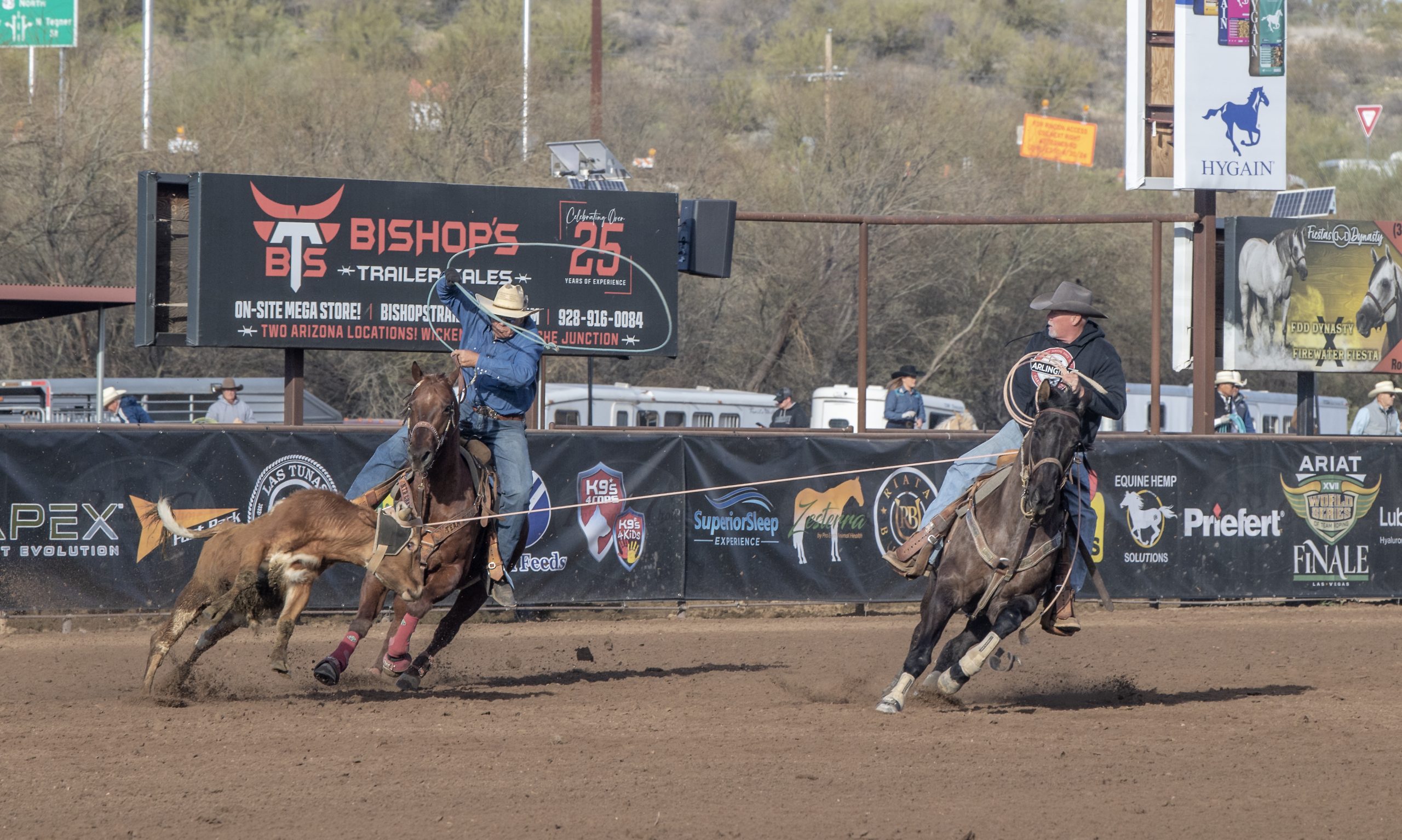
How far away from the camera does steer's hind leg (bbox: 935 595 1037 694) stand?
804 centimetres

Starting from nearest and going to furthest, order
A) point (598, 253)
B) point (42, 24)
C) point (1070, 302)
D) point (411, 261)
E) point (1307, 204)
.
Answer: point (1070, 302) → point (411, 261) → point (598, 253) → point (1307, 204) → point (42, 24)

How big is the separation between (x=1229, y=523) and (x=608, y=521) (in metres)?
6.67

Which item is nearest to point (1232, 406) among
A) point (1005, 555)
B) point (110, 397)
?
point (1005, 555)

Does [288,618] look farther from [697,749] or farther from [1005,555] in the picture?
[1005,555]

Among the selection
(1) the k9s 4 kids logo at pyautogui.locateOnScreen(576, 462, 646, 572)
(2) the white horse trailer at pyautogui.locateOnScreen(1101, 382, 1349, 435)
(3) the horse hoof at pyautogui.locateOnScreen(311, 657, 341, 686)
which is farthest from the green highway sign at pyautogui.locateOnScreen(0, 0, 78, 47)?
(3) the horse hoof at pyautogui.locateOnScreen(311, 657, 341, 686)

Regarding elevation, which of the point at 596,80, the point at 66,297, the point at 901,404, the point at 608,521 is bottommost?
the point at 608,521

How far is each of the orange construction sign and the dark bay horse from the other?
31717 mm

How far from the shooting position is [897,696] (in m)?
8.20

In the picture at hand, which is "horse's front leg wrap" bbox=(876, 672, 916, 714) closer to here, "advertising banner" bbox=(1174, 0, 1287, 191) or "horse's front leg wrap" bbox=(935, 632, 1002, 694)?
"horse's front leg wrap" bbox=(935, 632, 1002, 694)

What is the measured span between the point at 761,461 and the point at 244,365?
1576 centimetres

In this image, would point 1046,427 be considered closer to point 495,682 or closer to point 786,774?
point 786,774

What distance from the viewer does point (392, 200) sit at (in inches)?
539

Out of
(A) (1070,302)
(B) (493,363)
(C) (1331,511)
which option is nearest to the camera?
(A) (1070,302)

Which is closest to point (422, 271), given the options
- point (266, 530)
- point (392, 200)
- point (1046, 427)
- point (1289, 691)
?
point (392, 200)
